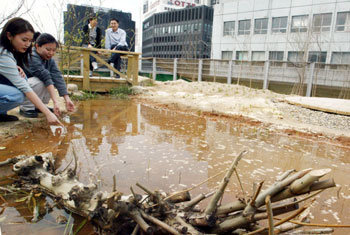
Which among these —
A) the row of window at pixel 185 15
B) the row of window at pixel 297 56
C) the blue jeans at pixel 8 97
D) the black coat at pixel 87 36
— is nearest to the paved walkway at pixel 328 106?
the black coat at pixel 87 36

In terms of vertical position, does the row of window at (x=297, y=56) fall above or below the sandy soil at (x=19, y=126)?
above

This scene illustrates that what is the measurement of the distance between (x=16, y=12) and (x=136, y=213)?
11.3 feet

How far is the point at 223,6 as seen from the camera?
2508 cm

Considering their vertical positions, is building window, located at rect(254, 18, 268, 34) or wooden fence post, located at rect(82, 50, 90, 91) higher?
building window, located at rect(254, 18, 268, 34)

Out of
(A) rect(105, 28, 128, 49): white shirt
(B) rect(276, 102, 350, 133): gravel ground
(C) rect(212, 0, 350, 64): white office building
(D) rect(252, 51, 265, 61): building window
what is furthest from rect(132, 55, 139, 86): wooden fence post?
(D) rect(252, 51, 265, 61): building window

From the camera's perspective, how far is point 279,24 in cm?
2166

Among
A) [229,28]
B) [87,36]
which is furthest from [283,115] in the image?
[229,28]

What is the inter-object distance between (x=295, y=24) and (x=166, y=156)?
2215 cm

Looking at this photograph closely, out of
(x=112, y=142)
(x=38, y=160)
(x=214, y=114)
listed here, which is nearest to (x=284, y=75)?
(x=214, y=114)

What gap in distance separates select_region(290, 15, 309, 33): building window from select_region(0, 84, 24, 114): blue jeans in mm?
21169

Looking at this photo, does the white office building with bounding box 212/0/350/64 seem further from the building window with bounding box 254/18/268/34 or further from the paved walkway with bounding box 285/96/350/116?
the paved walkway with bounding box 285/96/350/116

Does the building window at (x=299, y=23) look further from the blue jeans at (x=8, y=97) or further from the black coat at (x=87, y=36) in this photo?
the blue jeans at (x=8, y=97)

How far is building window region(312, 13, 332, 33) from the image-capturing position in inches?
749

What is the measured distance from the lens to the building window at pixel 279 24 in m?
21.3
